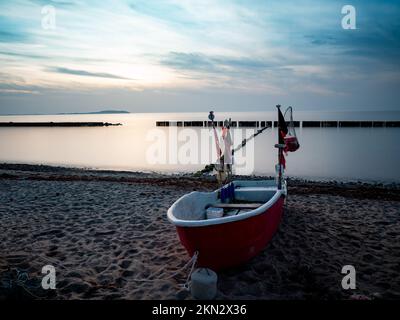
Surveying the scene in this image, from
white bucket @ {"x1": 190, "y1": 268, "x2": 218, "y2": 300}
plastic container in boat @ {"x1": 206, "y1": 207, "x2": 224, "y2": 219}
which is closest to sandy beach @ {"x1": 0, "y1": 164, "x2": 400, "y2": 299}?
white bucket @ {"x1": 190, "y1": 268, "x2": 218, "y2": 300}

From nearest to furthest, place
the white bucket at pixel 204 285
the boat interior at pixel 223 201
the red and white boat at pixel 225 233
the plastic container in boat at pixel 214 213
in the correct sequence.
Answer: the white bucket at pixel 204 285
the red and white boat at pixel 225 233
the boat interior at pixel 223 201
the plastic container in boat at pixel 214 213

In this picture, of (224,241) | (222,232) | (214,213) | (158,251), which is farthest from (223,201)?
(222,232)

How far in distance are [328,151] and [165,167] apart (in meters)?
21.8

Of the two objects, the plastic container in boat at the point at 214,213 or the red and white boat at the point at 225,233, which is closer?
the red and white boat at the point at 225,233

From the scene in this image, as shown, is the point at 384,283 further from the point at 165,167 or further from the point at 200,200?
the point at 165,167

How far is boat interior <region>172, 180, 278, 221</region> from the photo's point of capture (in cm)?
604

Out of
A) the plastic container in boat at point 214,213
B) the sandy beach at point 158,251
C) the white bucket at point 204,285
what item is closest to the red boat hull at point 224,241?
the sandy beach at point 158,251

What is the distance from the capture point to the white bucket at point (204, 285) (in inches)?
163

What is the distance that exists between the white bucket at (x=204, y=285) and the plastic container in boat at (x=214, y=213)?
2316 mm

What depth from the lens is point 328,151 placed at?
36531mm

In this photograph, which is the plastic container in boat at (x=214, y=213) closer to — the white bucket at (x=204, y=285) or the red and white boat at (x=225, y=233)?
the red and white boat at (x=225, y=233)

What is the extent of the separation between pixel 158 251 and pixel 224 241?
1.97m

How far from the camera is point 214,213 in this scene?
6.55m
